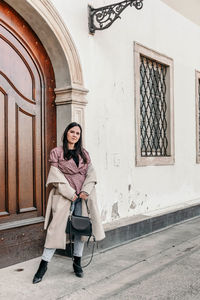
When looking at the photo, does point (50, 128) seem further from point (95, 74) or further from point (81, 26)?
point (81, 26)

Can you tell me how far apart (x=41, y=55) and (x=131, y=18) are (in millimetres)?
2131

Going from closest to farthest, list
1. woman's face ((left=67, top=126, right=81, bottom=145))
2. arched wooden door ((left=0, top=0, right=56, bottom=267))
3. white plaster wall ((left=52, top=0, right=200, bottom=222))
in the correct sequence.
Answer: woman's face ((left=67, top=126, right=81, bottom=145)) → arched wooden door ((left=0, top=0, right=56, bottom=267)) → white plaster wall ((left=52, top=0, right=200, bottom=222))

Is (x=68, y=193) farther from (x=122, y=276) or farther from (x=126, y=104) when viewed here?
(x=126, y=104)

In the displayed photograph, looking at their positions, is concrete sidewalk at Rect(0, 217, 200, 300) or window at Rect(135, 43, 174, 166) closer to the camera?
concrete sidewalk at Rect(0, 217, 200, 300)

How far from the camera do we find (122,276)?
158 inches

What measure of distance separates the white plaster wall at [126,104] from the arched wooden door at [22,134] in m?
0.62

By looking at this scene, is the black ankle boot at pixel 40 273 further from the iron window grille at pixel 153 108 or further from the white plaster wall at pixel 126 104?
the iron window grille at pixel 153 108

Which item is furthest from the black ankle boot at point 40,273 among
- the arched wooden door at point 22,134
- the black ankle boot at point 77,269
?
the arched wooden door at point 22,134

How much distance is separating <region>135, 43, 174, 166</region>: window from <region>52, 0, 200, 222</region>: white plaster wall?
0.15 metres

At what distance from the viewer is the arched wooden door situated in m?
A: 4.23

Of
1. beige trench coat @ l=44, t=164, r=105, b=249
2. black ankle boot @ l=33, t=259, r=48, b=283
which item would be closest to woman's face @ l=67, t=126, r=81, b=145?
beige trench coat @ l=44, t=164, r=105, b=249

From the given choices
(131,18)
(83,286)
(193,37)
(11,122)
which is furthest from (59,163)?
(193,37)

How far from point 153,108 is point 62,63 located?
2621 mm

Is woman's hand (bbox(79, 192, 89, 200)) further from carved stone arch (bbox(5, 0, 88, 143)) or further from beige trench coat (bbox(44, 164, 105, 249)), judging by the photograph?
carved stone arch (bbox(5, 0, 88, 143))
